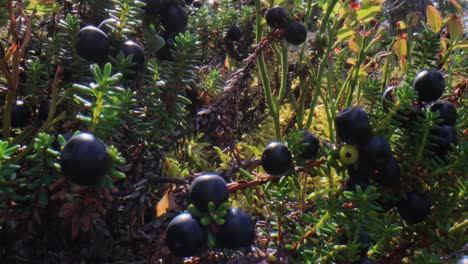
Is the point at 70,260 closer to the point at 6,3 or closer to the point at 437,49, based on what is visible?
the point at 6,3

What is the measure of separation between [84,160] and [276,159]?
322 millimetres

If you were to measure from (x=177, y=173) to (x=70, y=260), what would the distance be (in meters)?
0.36

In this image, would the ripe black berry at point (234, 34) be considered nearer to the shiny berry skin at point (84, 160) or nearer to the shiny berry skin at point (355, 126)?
the shiny berry skin at point (355, 126)

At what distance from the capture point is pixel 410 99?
81cm

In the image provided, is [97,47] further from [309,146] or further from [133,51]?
[309,146]

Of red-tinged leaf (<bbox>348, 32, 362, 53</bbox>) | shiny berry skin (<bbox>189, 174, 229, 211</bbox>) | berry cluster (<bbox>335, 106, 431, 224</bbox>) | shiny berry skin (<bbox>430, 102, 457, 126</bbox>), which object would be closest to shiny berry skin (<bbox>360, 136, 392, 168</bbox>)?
berry cluster (<bbox>335, 106, 431, 224</bbox>)

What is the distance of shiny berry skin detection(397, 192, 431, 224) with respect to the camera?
0.82 meters

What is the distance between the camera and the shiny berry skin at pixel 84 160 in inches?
25.1

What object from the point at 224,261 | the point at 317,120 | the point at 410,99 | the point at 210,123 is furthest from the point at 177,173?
the point at 317,120

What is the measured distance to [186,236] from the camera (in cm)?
70

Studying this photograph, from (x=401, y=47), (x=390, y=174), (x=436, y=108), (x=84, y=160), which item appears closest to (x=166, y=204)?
(x=84, y=160)

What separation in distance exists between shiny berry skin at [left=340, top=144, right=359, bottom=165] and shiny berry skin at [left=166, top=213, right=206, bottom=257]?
27 centimetres

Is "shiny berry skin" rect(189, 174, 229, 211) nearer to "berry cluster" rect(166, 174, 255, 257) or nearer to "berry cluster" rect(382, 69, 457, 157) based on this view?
"berry cluster" rect(166, 174, 255, 257)

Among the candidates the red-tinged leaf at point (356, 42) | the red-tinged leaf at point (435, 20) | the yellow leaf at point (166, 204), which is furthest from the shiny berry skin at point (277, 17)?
the yellow leaf at point (166, 204)
